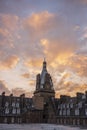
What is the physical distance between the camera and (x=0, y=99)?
96875mm

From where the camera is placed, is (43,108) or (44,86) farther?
(44,86)

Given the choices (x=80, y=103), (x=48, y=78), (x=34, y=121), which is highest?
(x=48, y=78)

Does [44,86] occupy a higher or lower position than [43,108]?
higher

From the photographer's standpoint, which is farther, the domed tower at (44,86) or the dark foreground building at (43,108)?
the domed tower at (44,86)

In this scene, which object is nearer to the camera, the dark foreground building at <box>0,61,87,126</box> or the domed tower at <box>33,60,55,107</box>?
the dark foreground building at <box>0,61,87,126</box>

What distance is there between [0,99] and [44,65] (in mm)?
27178

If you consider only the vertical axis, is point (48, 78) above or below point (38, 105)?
above

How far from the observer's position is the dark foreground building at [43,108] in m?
79.7

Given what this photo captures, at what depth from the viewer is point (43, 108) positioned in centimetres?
9650

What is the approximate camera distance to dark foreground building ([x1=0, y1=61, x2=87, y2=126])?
261 feet

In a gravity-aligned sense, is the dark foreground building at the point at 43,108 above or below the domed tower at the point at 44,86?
below

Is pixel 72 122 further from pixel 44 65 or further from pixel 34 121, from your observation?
pixel 44 65

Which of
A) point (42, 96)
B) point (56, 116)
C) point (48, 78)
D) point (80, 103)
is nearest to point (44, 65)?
point (48, 78)

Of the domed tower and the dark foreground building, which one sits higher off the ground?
the domed tower
